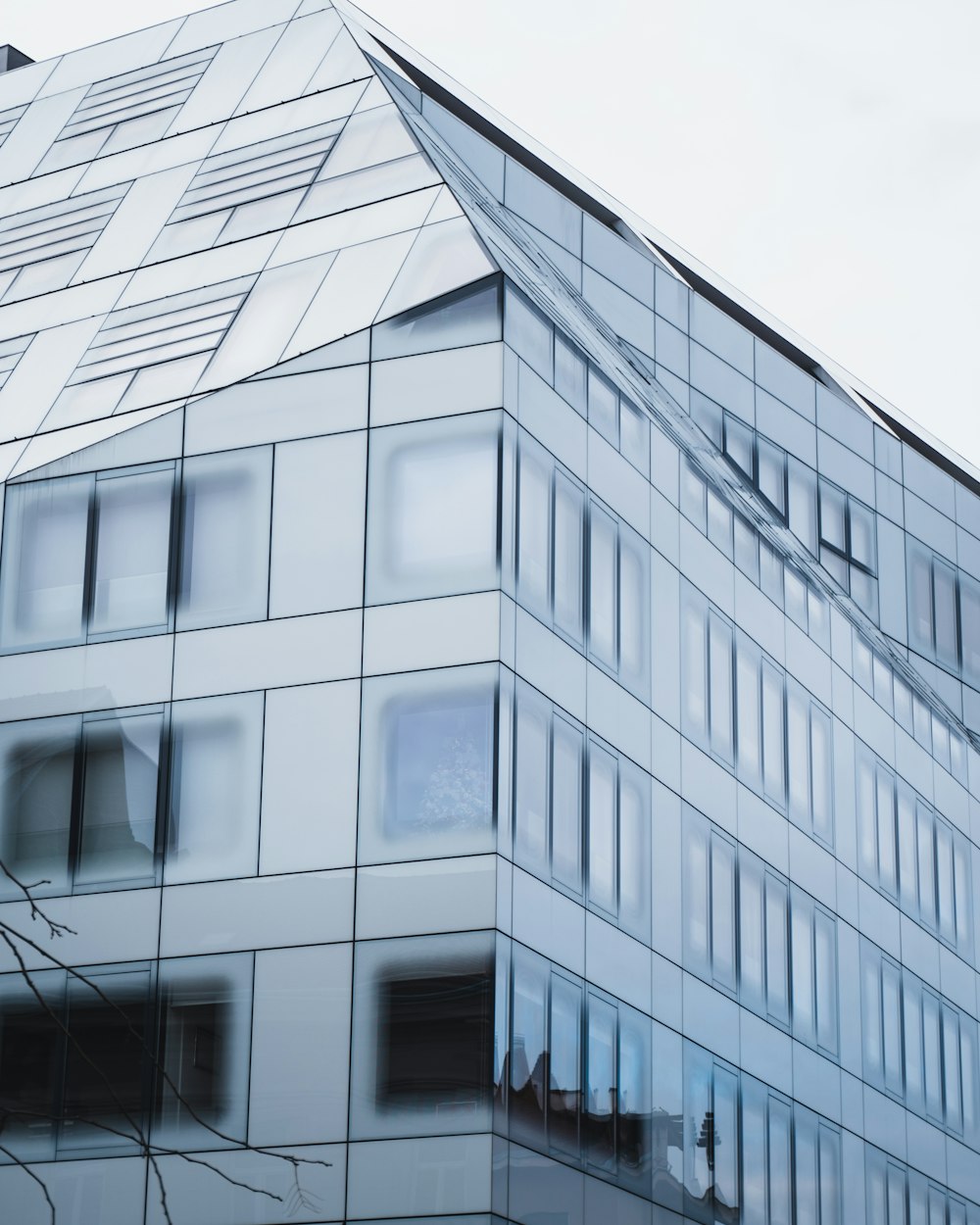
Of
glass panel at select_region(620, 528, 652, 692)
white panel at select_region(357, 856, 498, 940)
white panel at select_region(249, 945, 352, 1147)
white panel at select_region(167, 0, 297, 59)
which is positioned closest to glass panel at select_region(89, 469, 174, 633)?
white panel at select_region(357, 856, 498, 940)

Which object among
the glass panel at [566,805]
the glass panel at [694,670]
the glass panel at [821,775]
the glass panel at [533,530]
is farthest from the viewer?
the glass panel at [821,775]

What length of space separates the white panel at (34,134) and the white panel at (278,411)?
1190cm

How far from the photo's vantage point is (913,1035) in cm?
3534

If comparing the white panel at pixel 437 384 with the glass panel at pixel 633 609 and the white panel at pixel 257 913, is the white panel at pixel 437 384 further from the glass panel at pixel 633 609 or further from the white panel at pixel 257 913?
the white panel at pixel 257 913

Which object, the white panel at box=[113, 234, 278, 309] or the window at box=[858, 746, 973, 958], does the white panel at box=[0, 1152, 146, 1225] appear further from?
the window at box=[858, 746, 973, 958]

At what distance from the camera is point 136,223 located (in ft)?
106

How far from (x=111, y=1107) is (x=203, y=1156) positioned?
4.72 ft

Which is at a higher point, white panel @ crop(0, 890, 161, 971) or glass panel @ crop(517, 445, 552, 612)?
glass panel @ crop(517, 445, 552, 612)

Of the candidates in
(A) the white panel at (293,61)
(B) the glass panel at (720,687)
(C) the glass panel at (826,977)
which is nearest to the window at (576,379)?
(B) the glass panel at (720,687)

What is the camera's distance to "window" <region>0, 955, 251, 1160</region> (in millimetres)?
23094

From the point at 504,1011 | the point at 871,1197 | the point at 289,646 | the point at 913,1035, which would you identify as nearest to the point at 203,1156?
the point at 504,1011

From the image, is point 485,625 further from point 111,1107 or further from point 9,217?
point 9,217

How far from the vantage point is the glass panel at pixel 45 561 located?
86.7ft

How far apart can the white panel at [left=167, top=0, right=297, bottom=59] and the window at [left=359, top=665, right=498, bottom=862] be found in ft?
59.9
